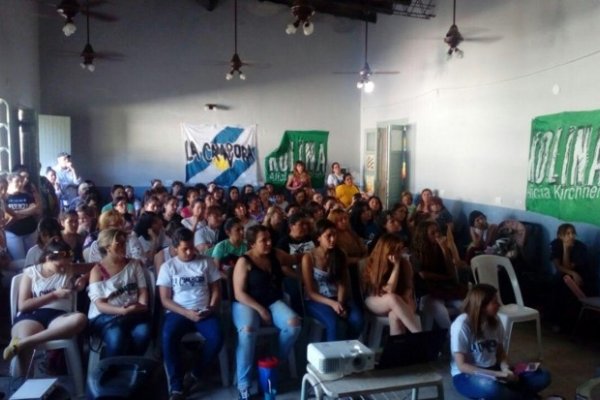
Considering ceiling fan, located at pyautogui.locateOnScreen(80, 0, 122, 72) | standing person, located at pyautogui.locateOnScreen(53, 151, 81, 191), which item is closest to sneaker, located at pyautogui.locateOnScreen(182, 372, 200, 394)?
standing person, located at pyautogui.locateOnScreen(53, 151, 81, 191)

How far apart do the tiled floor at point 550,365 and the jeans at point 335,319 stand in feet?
1.11

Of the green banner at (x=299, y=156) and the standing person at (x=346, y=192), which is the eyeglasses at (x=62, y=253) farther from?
the green banner at (x=299, y=156)

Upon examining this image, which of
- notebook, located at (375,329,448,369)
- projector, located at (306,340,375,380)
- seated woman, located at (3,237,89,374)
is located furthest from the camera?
seated woman, located at (3,237,89,374)

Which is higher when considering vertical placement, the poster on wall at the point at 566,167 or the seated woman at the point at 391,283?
the poster on wall at the point at 566,167

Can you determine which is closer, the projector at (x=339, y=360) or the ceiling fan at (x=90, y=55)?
the projector at (x=339, y=360)

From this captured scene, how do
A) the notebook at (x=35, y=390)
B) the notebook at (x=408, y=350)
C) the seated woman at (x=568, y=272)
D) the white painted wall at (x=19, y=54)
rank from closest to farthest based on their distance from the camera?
the notebook at (x=35, y=390)
the notebook at (x=408, y=350)
the seated woman at (x=568, y=272)
the white painted wall at (x=19, y=54)

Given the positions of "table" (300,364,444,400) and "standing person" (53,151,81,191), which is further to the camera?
"standing person" (53,151,81,191)

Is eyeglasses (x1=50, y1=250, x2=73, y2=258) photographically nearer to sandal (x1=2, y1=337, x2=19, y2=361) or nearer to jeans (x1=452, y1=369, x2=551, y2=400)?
sandal (x1=2, y1=337, x2=19, y2=361)

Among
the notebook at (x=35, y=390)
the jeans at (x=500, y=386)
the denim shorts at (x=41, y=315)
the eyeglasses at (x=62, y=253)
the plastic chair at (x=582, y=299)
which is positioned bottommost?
the jeans at (x=500, y=386)

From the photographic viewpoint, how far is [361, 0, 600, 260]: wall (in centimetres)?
537

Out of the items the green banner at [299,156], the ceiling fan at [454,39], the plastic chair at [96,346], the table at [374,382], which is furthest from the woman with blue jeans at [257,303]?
the green banner at [299,156]

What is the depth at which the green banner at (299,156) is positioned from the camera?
10.6m

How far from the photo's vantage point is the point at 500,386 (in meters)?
2.96

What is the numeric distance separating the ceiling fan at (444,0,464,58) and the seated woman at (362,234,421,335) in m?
4.30
